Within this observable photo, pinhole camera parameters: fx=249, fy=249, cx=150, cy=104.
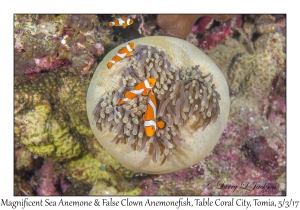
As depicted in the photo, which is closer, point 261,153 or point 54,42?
point 54,42

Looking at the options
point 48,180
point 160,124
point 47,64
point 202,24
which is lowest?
point 48,180

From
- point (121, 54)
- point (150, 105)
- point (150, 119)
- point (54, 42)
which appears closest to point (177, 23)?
point (121, 54)

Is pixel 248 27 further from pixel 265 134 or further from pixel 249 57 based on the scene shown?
pixel 265 134

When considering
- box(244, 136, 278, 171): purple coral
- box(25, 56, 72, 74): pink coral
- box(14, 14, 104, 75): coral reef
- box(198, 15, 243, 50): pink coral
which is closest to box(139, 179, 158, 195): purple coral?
box(244, 136, 278, 171): purple coral

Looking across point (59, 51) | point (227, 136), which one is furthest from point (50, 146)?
point (227, 136)

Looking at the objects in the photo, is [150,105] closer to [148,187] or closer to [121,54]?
[121,54]

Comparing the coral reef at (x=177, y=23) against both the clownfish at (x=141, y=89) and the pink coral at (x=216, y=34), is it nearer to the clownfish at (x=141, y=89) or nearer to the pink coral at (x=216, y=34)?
the pink coral at (x=216, y=34)

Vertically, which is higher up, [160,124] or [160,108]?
[160,108]

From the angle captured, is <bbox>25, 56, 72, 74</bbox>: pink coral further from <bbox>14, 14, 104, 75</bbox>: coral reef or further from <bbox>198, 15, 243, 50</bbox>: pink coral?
<bbox>198, 15, 243, 50</bbox>: pink coral
